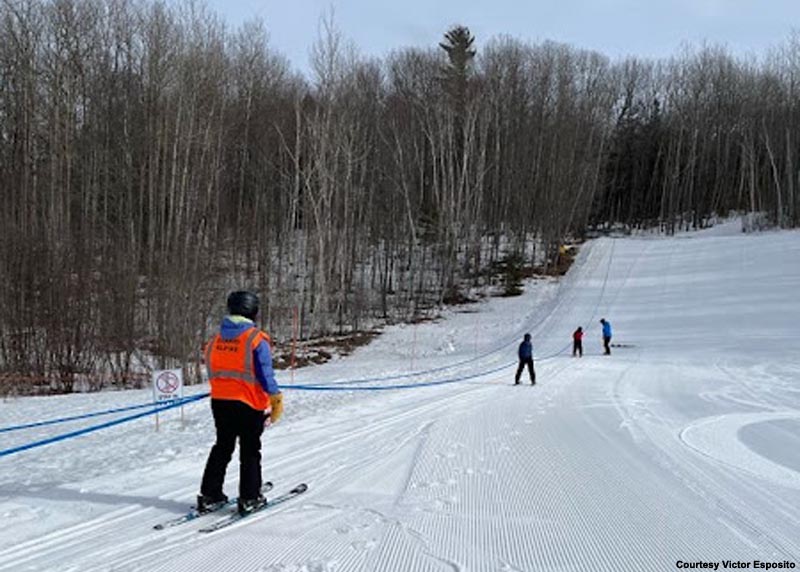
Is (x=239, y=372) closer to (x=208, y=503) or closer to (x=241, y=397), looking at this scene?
(x=241, y=397)

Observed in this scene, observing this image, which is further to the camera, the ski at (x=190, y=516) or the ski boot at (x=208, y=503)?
the ski boot at (x=208, y=503)

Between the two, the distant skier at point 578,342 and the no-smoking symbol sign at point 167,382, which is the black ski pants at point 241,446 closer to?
the no-smoking symbol sign at point 167,382

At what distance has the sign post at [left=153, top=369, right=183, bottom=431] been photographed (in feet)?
35.3

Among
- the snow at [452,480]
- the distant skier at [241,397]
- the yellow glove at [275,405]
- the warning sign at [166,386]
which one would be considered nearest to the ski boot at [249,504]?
the distant skier at [241,397]

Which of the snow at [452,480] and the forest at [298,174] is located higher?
the forest at [298,174]

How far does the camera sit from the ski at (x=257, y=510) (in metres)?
5.22

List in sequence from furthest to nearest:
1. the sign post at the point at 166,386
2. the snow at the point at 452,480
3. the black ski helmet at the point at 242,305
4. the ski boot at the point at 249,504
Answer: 1. the sign post at the point at 166,386
2. the black ski helmet at the point at 242,305
3. the ski boot at the point at 249,504
4. the snow at the point at 452,480

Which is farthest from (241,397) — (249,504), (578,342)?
(578,342)

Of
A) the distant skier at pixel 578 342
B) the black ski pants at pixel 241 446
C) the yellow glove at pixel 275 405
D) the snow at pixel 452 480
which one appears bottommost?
the distant skier at pixel 578 342

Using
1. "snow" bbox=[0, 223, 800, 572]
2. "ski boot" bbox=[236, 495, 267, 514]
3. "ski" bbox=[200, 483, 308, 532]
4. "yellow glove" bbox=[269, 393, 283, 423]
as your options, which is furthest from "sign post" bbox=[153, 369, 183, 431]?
"yellow glove" bbox=[269, 393, 283, 423]

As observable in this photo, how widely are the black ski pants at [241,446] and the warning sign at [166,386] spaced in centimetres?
545

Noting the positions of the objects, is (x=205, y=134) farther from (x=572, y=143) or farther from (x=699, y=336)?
(x=572, y=143)

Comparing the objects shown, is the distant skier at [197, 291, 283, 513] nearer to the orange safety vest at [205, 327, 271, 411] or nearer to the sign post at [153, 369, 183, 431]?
the orange safety vest at [205, 327, 271, 411]

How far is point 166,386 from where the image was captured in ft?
35.5
